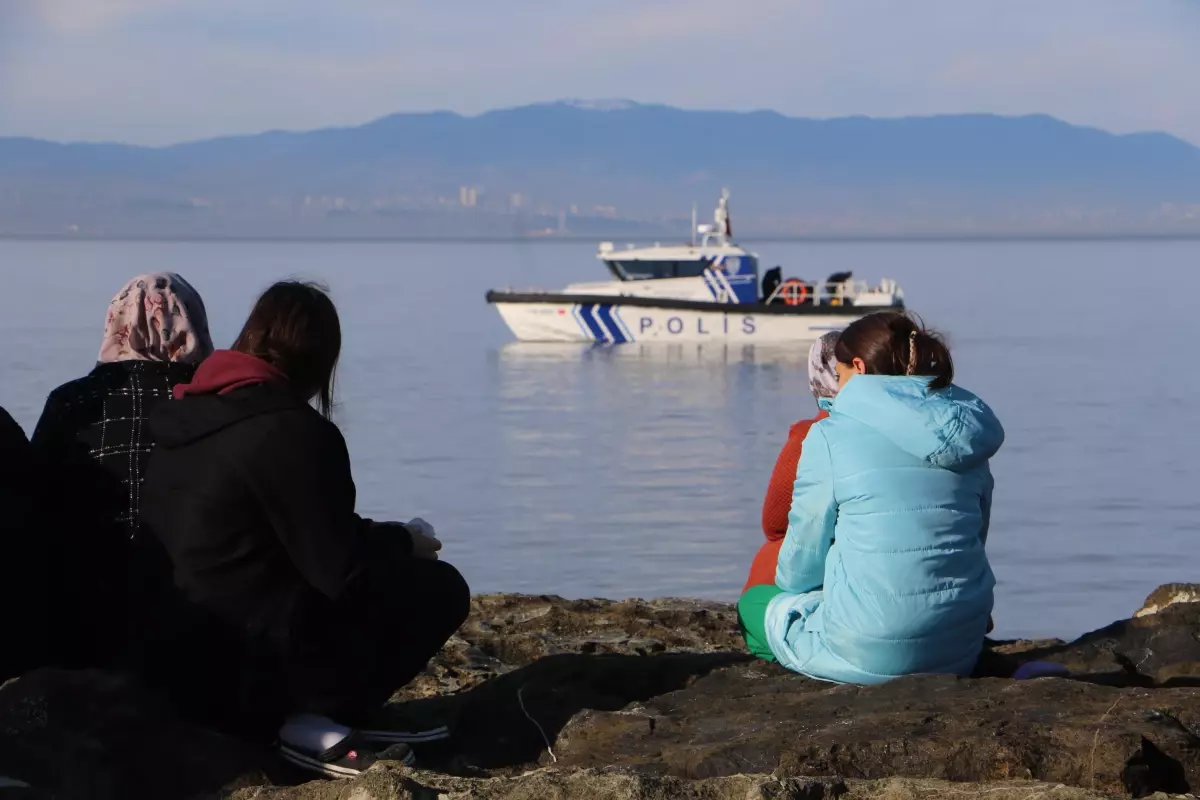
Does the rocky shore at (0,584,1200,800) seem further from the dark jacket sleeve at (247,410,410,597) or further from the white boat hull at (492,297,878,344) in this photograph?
the white boat hull at (492,297,878,344)

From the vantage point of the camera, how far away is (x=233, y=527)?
3715mm

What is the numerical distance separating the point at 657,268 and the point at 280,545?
2718 centimetres

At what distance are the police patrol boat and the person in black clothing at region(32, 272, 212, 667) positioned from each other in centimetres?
2529

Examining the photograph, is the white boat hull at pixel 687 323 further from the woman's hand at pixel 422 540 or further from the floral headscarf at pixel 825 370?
the woman's hand at pixel 422 540

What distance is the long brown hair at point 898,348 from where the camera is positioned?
4102 millimetres

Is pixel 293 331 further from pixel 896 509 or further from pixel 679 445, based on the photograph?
pixel 679 445

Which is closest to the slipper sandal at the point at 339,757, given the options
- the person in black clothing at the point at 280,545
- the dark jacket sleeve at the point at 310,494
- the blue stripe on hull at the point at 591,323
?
the person in black clothing at the point at 280,545

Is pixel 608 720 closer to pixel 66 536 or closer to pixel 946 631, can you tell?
pixel 946 631

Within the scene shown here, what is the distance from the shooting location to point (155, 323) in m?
4.03

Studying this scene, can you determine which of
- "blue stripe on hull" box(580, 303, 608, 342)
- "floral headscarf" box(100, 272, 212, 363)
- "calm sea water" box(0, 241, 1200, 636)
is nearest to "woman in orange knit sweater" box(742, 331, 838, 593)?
"floral headscarf" box(100, 272, 212, 363)

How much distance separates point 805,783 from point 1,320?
3833cm

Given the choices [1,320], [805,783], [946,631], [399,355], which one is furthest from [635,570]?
[1,320]

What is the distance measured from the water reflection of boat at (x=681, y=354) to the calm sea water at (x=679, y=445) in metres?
0.08

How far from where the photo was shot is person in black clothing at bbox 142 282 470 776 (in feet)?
12.0
